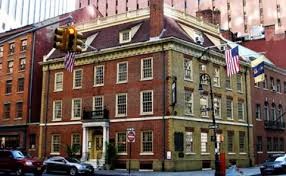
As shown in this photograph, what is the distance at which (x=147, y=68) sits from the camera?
40625 mm

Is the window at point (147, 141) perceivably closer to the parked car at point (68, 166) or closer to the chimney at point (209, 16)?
the parked car at point (68, 166)

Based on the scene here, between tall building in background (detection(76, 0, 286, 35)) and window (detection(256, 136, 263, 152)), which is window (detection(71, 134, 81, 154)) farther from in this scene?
tall building in background (detection(76, 0, 286, 35))

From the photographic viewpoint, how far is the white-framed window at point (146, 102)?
39656 mm

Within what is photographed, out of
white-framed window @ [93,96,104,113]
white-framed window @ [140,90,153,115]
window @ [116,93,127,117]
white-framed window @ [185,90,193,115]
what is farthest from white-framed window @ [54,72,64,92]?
white-framed window @ [185,90,193,115]

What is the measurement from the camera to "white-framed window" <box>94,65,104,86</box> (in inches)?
1726

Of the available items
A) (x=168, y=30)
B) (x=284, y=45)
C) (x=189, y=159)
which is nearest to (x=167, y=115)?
(x=189, y=159)

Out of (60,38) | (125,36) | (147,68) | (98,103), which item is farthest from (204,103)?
(60,38)

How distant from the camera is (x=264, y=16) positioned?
8881cm

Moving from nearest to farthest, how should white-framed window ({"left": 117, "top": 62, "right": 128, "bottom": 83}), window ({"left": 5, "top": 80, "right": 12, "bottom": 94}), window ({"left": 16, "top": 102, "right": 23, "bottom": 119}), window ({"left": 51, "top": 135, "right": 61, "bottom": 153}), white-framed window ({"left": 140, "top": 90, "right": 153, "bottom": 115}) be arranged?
white-framed window ({"left": 140, "top": 90, "right": 153, "bottom": 115}) → white-framed window ({"left": 117, "top": 62, "right": 128, "bottom": 83}) → window ({"left": 51, "top": 135, "right": 61, "bottom": 153}) → window ({"left": 16, "top": 102, "right": 23, "bottom": 119}) → window ({"left": 5, "top": 80, "right": 12, "bottom": 94})

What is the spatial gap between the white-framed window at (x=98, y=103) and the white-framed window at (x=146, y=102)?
4.85 meters

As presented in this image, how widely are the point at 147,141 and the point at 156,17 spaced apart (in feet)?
38.1

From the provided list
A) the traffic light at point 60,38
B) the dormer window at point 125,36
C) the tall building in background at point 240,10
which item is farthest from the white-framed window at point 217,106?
the tall building in background at point 240,10

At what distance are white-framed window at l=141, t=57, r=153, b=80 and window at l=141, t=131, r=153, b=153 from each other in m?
5.14

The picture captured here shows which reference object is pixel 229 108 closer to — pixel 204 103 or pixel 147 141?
pixel 204 103
